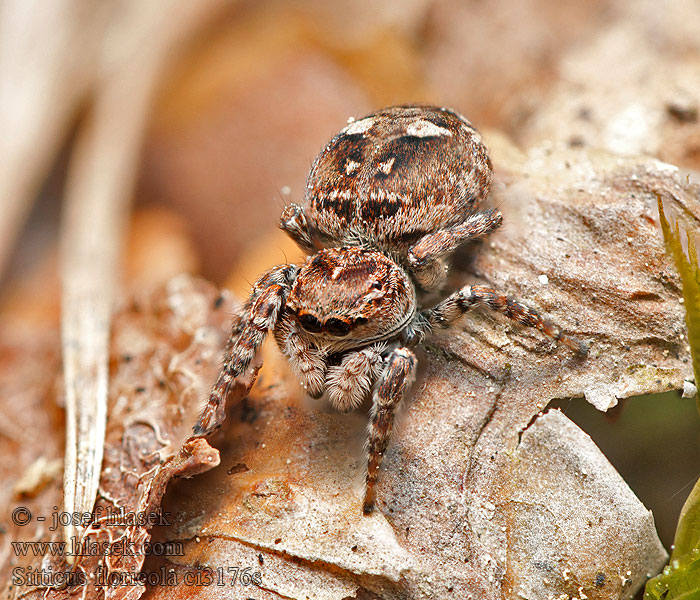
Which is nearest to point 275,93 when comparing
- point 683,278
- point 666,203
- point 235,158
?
point 235,158

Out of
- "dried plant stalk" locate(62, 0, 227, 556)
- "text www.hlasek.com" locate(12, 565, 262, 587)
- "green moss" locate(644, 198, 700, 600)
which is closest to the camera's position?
"green moss" locate(644, 198, 700, 600)

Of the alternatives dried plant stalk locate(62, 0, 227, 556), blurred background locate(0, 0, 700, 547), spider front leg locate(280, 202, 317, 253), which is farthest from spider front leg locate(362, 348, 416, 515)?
blurred background locate(0, 0, 700, 547)

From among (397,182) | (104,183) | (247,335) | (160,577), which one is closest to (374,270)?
(397,182)

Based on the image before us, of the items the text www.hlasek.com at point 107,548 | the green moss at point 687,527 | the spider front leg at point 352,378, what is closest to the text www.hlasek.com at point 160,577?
the text www.hlasek.com at point 107,548

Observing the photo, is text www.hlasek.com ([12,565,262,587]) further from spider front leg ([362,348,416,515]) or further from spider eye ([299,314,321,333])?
spider eye ([299,314,321,333])

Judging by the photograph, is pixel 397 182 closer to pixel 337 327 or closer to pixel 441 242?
pixel 441 242
